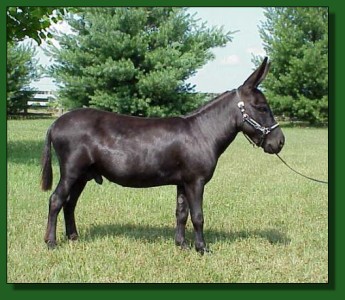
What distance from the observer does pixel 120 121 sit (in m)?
5.45

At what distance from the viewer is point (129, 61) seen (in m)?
14.0

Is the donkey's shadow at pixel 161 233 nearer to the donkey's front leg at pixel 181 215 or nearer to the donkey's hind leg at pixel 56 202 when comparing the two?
the donkey's front leg at pixel 181 215

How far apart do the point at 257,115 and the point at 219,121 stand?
0.42 m

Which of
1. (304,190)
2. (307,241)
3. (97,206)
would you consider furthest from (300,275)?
(304,190)

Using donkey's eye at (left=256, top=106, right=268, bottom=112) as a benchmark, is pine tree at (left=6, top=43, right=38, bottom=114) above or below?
above

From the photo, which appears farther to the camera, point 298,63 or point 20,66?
point 298,63

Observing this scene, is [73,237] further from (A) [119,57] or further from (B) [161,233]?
(A) [119,57]

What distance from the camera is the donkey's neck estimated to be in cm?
542

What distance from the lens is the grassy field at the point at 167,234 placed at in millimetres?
4969

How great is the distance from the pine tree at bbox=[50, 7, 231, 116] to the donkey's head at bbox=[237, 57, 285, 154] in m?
5.57

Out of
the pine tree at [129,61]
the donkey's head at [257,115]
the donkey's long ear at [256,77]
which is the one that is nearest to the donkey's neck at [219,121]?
the donkey's head at [257,115]

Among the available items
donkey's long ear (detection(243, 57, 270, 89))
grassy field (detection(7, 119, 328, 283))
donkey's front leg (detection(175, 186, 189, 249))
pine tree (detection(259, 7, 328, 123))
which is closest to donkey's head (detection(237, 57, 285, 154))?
donkey's long ear (detection(243, 57, 270, 89))

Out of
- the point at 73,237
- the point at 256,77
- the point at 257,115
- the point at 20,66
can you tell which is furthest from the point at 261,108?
the point at 20,66

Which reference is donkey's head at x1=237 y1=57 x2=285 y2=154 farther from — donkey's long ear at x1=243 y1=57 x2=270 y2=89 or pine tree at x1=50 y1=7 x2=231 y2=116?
pine tree at x1=50 y1=7 x2=231 y2=116
